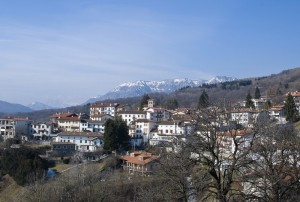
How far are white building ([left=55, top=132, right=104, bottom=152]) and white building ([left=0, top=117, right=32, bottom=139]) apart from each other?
12132 millimetres

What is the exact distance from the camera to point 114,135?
53.7 m

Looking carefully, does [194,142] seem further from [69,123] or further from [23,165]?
[69,123]

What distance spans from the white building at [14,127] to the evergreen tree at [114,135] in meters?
23.2

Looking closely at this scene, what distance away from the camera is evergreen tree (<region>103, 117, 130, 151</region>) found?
53219 mm

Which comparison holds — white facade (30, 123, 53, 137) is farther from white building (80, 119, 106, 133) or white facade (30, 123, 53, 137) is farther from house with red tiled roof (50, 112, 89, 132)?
white building (80, 119, 106, 133)

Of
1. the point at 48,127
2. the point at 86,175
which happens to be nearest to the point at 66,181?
the point at 86,175

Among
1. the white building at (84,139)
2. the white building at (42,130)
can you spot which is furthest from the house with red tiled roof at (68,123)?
the white building at (84,139)

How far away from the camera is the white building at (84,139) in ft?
193

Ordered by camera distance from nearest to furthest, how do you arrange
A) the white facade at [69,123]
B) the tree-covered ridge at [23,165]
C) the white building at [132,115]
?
the tree-covered ridge at [23,165], the white facade at [69,123], the white building at [132,115]

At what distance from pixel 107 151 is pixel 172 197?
4021 cm

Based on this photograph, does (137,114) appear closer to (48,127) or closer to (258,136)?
(48,127)

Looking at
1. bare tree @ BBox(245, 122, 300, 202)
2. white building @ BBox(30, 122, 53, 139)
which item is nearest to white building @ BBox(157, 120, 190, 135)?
white building @ BBox(30, 122, 53, 139)

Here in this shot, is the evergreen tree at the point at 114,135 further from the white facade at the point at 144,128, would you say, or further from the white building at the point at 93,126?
the white building at the point at 93,126

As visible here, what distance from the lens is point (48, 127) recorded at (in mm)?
71812
